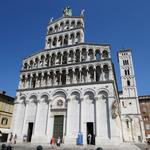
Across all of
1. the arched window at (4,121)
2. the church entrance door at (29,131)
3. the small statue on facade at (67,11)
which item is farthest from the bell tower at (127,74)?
the arched window at (4,121)


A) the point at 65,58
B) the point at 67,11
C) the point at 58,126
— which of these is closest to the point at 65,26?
the point at 67,11

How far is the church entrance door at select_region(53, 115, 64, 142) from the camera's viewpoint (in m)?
24.8

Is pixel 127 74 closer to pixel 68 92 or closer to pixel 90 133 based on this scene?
pixel 68 92

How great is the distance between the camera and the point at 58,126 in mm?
25312

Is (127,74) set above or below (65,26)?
above

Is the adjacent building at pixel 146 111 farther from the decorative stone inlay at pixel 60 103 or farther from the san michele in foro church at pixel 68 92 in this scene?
the decorative stone inlay at pixel 60 103

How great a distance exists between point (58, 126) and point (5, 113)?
16.3 m

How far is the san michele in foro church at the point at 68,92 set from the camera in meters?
23.6

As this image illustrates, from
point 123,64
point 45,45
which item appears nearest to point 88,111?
point 45,45

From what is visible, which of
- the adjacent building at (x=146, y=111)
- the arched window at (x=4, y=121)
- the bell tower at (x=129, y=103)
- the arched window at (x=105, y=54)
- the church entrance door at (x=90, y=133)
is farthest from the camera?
the adjacent building at (x=146, y=111)

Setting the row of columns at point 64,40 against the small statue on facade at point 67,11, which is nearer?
the row of columns at point 64,40

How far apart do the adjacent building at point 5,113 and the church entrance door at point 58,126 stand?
14.2m

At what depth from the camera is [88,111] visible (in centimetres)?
2450

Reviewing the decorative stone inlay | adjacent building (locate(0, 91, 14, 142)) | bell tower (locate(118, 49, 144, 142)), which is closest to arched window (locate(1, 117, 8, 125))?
adjacent building (locate(0, 91, 14, 142))
